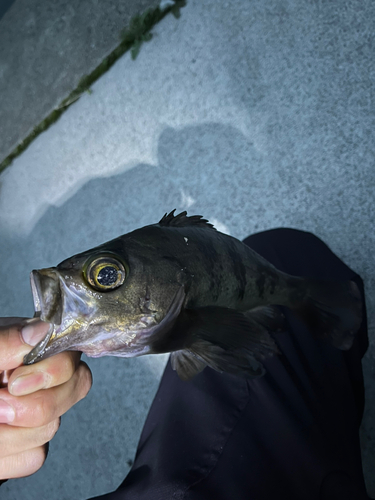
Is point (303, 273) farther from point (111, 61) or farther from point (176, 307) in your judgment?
point (111, 61)

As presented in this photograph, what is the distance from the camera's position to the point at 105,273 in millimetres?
578

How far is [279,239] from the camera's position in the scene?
1.33m

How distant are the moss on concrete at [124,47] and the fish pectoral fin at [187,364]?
5.57 ft

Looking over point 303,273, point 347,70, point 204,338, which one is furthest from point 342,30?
point 204,338

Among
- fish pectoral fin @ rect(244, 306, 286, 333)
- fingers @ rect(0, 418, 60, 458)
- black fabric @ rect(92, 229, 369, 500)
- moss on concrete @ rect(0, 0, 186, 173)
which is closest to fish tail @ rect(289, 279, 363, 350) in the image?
fish pectoral fin @ rect(244, 306, 286, 333)

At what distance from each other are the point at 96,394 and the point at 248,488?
42.8 inches

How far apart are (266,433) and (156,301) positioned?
1.69 ft

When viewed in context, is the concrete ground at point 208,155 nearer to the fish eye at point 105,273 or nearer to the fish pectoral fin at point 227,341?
the fish pectoral fin at point 227,341

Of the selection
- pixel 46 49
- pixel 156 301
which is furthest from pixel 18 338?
pixel 46 49

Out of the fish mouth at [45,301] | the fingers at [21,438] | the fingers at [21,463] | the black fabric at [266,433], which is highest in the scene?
the fish mouth at [45,301]

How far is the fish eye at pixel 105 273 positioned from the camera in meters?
0.57

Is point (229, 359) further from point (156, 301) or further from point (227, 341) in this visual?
point (156, 301)

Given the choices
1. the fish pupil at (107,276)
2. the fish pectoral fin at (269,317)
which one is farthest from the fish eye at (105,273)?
the fish pectoral fin at (269,317)

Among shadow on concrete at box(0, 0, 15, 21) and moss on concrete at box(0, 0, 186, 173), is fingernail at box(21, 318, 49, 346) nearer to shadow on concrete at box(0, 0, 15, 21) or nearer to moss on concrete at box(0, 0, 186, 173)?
moss on concrete at box(0, 0, 186, 173)
